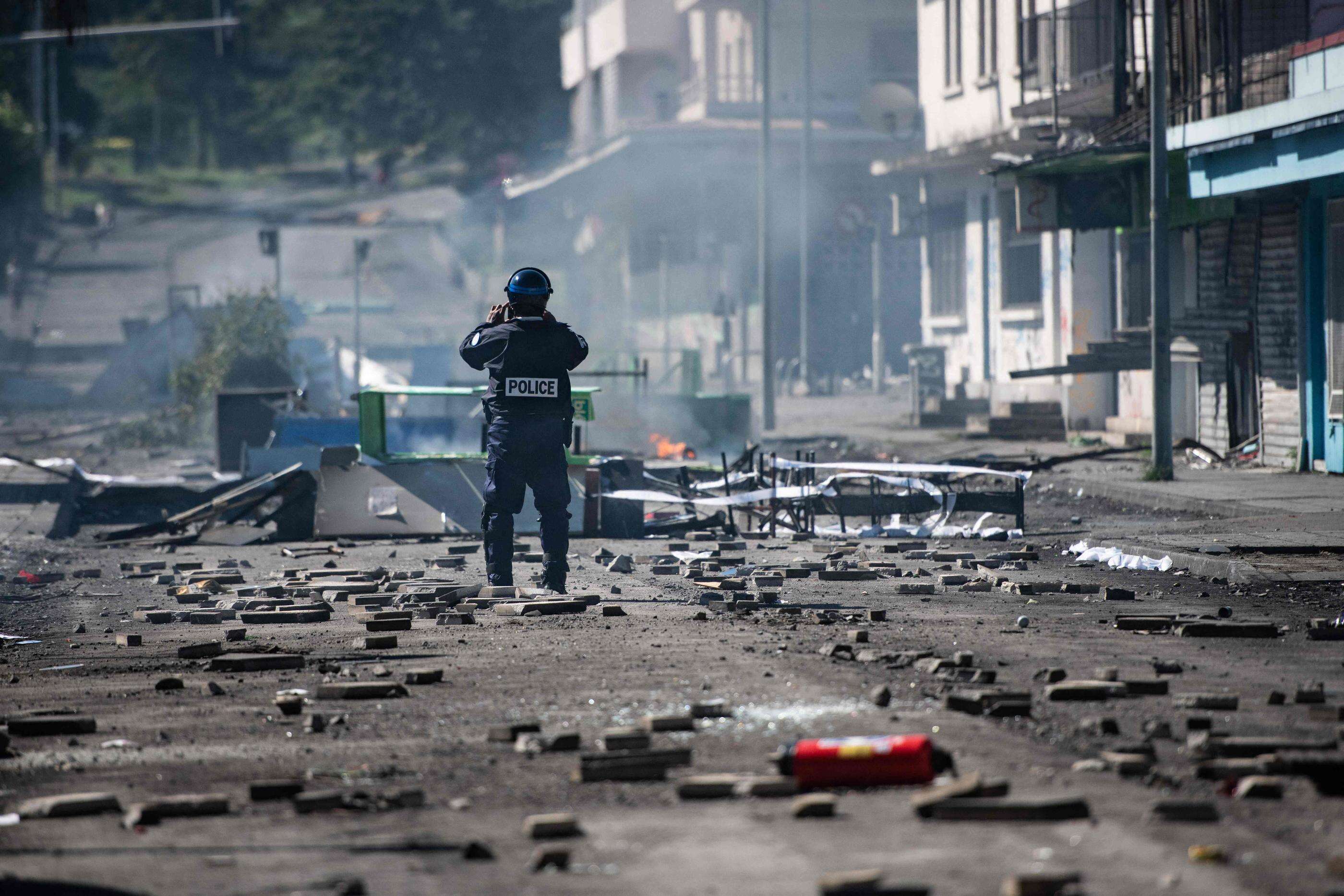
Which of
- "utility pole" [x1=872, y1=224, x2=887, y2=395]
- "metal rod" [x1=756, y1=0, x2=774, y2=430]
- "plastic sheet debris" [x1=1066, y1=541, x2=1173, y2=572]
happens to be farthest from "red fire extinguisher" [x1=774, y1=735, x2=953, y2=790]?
"utility pole" [x1=872, y1=224, x2=887, y2=395]

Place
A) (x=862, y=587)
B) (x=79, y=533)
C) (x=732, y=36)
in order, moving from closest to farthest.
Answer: (x=862, y=587) < (x=79, y=533) < (x=732, y=36)

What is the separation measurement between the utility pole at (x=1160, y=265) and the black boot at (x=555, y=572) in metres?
8.07

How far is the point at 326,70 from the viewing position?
75.8 m

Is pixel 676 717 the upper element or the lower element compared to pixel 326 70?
lower

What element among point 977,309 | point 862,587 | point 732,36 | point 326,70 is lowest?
point 862,587

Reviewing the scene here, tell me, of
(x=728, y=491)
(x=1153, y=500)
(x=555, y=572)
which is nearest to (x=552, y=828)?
(x=555, y=572)

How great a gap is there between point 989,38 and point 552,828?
25351 millimetres

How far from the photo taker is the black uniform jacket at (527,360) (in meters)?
10.4

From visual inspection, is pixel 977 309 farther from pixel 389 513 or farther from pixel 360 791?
pixel 360 791

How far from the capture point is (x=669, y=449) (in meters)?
22.3

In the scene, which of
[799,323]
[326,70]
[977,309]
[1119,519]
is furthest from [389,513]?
[326,70]

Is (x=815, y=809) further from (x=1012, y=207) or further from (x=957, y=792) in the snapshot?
(x=1012, y=207)

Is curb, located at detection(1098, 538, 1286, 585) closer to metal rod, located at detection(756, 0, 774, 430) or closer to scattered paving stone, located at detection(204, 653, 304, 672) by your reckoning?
scattered paving stone, located at detection(204, 653, 304, 672)

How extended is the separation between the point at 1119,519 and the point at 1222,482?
86.5 inches
